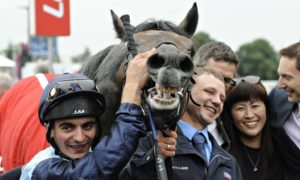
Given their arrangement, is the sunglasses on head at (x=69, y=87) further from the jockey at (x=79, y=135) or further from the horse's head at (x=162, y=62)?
the horse's head at (x=162, y=62)

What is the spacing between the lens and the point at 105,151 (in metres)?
2.64

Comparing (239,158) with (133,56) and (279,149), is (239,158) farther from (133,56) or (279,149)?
(133,56)

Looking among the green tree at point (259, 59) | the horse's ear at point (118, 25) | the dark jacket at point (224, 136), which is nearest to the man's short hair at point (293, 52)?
the dark jacket at point (224, 136)

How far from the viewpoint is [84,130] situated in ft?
9.44

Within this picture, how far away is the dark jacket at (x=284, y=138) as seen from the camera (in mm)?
4270

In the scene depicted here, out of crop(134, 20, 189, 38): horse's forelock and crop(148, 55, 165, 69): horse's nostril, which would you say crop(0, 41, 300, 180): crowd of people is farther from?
crop(134, 20, 189, 38): horse's forelock

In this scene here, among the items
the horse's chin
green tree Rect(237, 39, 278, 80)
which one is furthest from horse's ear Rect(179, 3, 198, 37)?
green tree Rect(237, 39, 278, 80)

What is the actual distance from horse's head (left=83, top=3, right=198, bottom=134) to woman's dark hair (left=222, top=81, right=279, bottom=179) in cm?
124

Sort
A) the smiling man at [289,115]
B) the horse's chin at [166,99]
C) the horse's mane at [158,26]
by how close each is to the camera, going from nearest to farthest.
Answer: the horse's chin at [166,99], the horse's mane at [158,26], the smiling man at [289,115]

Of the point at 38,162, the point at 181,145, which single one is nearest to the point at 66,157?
the point at 38,162

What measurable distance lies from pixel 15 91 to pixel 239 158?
189cm

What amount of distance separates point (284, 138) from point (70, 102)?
207 centimetres

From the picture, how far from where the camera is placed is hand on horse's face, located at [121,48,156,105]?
2631 millimetres

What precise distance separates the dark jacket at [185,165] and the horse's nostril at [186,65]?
0.57 m
